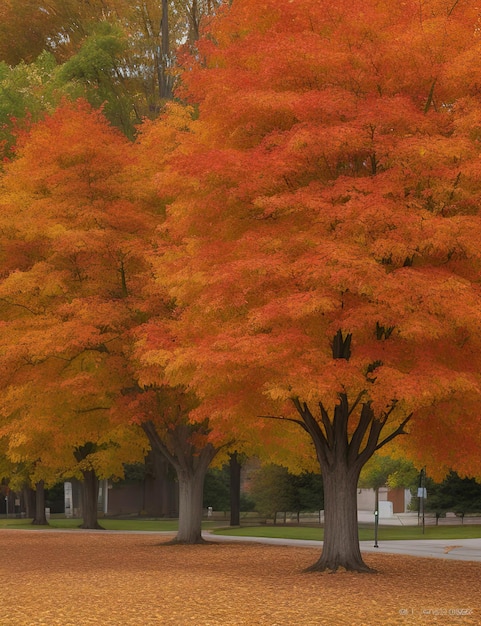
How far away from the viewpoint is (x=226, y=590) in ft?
65.7

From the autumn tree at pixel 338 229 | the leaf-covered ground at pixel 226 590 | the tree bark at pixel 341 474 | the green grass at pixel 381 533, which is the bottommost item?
the green grass at pixel 381 533

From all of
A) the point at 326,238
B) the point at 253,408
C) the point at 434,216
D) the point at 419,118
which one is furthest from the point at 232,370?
the point at 419,118

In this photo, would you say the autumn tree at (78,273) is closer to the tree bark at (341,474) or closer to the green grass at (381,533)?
the tree bark at (341,474)

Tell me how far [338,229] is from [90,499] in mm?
35240

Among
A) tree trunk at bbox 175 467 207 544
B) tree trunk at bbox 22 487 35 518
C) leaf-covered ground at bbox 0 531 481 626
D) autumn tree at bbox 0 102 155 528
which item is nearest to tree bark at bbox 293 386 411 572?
leaf-covered ground at bbox 0 531 481 626

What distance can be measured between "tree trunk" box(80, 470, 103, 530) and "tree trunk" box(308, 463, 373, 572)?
93.8ft

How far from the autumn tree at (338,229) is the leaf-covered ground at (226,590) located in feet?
8.25

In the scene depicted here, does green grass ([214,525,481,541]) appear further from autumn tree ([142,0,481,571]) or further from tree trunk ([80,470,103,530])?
autumn tree ([142,0,481,571])

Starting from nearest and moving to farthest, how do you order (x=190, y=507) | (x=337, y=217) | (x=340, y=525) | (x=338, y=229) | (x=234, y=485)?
(x=337, y=217) → (x=338, y=229) → (x=340, y=525) → (x=190, y=507) → (x=234, y=485)

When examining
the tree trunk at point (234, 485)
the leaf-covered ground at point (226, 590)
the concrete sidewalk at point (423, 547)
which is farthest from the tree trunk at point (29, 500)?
the leaf-covered ground at point (226, 590)

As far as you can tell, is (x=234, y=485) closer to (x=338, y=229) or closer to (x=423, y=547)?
(x=423, y=547)

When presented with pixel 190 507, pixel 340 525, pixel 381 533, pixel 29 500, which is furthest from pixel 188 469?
pixel 29 500

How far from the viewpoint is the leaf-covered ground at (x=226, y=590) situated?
16.1m

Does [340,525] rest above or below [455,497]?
above
